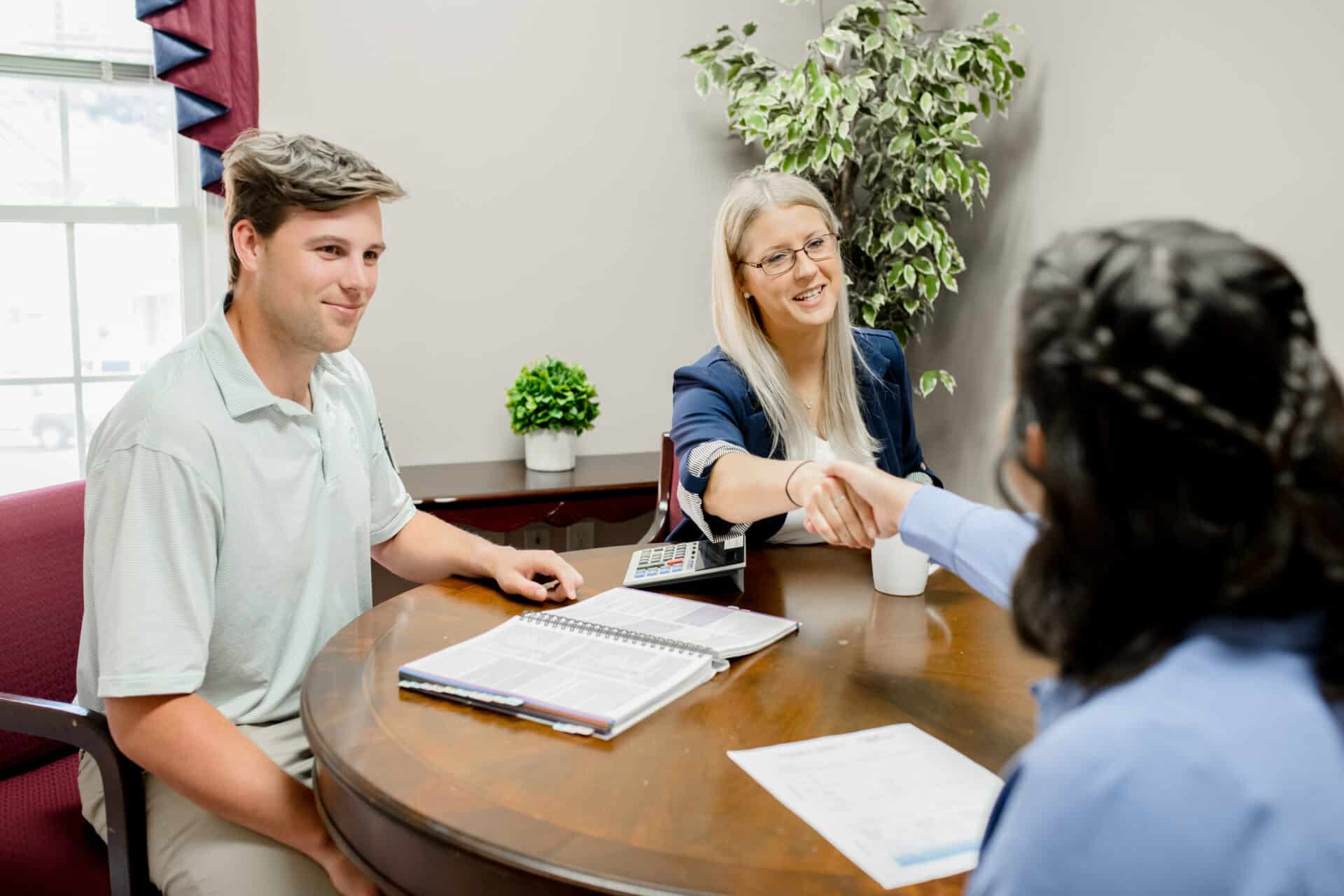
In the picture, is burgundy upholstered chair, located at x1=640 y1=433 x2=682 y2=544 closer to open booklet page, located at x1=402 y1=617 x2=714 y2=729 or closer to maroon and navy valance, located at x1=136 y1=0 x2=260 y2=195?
open booklet page, located at x1=402 y1=617 x2=714 y2=729

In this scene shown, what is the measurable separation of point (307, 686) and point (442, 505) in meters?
1.65

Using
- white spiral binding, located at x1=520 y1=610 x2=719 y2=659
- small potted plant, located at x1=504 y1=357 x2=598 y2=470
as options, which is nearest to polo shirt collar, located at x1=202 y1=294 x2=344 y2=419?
white spiral binding, located at x1=520 y1=610 x2=719 y2=659

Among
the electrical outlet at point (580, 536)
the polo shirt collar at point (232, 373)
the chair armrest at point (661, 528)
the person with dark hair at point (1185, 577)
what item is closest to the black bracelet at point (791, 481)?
the chair armrest at point (661, 528)

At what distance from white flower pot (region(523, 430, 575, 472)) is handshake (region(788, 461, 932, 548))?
1.71m

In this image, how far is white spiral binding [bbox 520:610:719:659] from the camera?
121cm

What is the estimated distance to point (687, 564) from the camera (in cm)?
156

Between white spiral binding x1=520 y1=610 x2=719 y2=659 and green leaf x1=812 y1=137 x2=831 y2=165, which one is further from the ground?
green leaf x1=812 y1=137 x2=831 y2=165

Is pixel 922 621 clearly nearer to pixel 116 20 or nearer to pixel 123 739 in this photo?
pixel 123 739

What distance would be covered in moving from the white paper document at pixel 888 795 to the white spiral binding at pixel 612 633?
23 cm

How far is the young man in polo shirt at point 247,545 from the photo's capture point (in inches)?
45.2

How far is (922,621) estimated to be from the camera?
1.40 meters

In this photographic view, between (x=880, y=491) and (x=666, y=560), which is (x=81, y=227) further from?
(x=880, y=491)

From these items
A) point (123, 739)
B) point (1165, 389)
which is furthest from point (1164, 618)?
point (123, 739)

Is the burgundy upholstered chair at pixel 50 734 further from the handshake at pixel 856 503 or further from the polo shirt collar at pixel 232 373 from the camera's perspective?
the handshake at pixel 856 503
